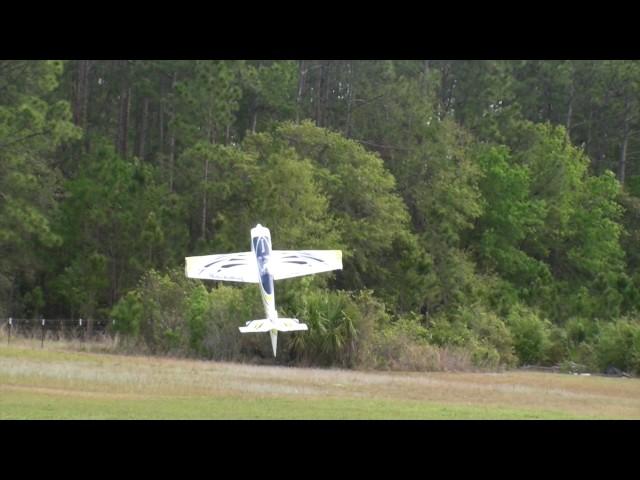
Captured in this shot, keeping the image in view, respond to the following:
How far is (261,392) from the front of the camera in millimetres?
24984

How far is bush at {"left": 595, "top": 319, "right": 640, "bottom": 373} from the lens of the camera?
130 ft

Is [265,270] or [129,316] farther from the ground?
[265,270]

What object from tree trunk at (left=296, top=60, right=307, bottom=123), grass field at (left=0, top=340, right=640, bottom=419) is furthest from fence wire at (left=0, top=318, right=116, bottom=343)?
tree trunk at (left=296, top=60, right=307, bottom=123)

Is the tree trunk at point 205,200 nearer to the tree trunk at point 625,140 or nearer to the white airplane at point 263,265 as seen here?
the white airplane at point 263,265

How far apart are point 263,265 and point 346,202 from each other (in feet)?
66.9

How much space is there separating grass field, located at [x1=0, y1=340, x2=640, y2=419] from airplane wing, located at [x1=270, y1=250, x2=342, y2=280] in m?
5.11

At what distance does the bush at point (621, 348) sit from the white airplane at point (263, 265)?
31.6ft

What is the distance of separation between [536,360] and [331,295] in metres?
10.7

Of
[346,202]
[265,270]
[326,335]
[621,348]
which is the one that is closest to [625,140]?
[346,202]

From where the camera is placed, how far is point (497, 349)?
43500 mm

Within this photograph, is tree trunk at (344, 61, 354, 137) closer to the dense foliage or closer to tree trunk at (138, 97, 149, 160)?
the dense foliage

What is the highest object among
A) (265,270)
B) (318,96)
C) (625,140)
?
(318,96)

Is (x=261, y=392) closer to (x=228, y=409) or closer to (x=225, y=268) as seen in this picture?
(x=228, y=409)

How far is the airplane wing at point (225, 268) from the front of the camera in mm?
38125
